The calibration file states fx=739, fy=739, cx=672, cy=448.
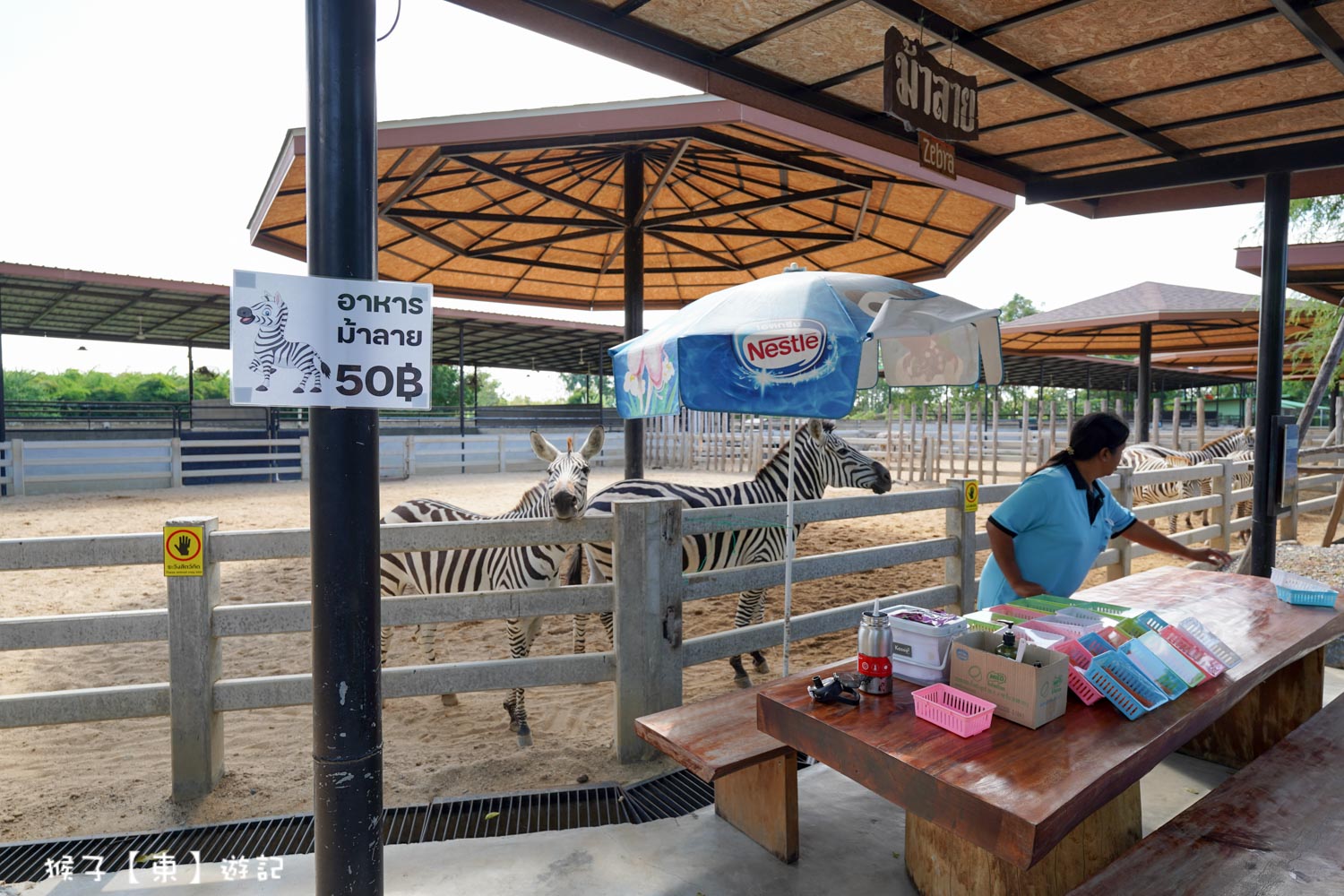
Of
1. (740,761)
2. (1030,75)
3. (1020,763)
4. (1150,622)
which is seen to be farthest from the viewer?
(1030,75)

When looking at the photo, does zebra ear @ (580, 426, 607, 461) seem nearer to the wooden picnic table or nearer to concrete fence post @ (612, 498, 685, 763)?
concrete fence post @ (612, 498, 685, 763)

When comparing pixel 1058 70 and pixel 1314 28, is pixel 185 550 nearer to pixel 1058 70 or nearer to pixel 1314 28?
pixel 1058 70

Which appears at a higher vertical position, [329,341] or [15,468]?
[329,341]

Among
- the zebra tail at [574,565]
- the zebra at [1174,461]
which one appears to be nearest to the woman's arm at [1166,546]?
the zebra tail at [574,565]

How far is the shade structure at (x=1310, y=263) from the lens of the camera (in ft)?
21.9

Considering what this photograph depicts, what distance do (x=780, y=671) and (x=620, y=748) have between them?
194 centimetres

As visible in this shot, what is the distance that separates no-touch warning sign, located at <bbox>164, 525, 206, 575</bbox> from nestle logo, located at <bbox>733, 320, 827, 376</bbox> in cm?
236

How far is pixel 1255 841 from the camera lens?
195cm

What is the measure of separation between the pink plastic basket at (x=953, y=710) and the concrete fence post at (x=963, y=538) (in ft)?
10.9

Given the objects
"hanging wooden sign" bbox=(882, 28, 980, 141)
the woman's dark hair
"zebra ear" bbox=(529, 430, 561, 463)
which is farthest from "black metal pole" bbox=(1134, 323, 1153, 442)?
"zebra ear" bbox=(529, 430, 561, 463)

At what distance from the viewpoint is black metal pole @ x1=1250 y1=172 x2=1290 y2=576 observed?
461cm

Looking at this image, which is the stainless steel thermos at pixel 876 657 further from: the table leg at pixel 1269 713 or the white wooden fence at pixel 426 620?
the table leg at pixel 1269 713

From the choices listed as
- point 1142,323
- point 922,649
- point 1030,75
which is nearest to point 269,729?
point 922,649

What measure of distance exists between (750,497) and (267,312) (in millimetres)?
4153
